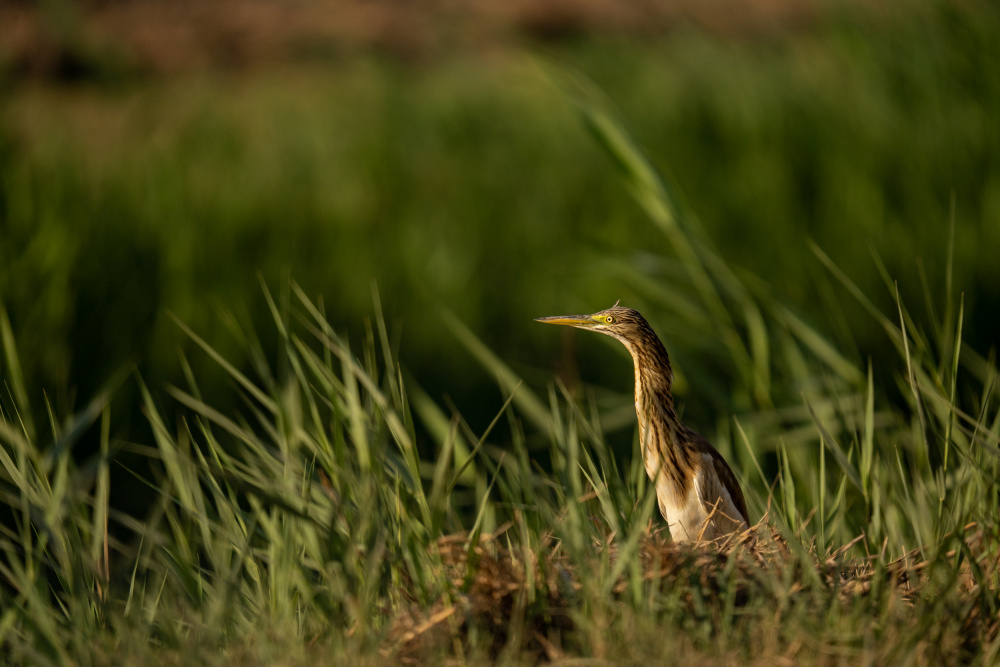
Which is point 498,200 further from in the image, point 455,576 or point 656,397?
point 455,576

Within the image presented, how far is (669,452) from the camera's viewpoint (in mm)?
1508

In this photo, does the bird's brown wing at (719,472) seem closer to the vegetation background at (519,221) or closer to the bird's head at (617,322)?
the vegetation background at (519,221)

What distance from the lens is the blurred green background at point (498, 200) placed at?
11.6 ft

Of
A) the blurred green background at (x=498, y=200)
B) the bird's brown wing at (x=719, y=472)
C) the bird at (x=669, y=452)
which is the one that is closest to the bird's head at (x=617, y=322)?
the bird at (x=669, y=452)

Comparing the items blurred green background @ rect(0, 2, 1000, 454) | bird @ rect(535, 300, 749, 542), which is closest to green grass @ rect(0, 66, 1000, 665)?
bird @ rect(535, 300, 749, 542)

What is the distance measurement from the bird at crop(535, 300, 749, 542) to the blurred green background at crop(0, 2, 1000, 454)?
421 millimetres

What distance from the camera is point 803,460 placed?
1.90 metres

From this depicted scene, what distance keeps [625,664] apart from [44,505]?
0.76 meters

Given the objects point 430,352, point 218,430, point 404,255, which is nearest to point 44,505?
point 218,430

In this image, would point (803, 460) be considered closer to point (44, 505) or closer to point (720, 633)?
point (720, 633)

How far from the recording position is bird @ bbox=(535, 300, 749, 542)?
4.63ft

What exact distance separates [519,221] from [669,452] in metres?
4.21

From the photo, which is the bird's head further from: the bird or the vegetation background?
the vegetation background

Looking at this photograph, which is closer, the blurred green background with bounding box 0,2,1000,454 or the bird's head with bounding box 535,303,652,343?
the bird's head with bounding box 535,303,652,343
